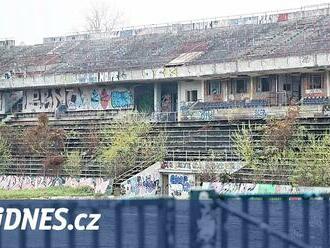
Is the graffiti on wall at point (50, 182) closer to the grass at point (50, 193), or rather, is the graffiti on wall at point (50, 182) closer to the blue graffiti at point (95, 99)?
the grass at point (50, 193)

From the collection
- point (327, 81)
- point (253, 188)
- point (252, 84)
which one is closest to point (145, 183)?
point (253, 188)

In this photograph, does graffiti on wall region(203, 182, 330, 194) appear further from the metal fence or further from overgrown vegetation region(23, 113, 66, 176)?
the metal fence

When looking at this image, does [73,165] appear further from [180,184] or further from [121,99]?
[121,99]

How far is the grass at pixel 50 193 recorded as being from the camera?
96.4ft

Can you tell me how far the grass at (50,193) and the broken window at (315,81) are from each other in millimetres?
11192

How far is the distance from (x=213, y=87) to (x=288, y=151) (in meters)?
9.97

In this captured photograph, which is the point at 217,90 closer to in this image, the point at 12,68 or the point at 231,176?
the point at 231,176

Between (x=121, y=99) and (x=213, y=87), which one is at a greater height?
(x=213, y=87)

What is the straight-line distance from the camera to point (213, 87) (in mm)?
38344

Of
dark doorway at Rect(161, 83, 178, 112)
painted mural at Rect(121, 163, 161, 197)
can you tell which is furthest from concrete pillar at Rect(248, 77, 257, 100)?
painted mural at Rect(121, 163, 161, 197)

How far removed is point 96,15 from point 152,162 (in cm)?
4044

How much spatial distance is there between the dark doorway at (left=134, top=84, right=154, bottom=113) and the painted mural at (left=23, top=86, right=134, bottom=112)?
1.02 ft

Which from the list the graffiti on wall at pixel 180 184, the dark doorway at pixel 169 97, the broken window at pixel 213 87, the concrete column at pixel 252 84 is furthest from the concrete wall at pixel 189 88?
the graffiti on wall at pixel 180 184

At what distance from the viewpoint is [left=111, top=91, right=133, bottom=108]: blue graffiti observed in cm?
4194
